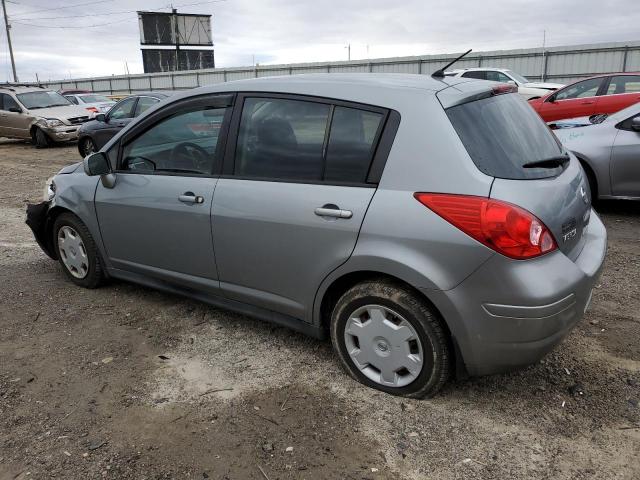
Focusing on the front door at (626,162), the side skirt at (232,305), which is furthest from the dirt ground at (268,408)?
the front door at (626,162)

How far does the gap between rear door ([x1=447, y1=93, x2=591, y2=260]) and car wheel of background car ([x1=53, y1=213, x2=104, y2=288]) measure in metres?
3.04

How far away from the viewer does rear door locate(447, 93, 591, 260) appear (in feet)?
8.45

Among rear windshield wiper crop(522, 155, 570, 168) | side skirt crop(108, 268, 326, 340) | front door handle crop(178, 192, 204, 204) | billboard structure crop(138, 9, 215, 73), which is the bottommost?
side skirt crop(108, 268, 326, 340)

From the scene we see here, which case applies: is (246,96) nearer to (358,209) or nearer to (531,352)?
(358,209)

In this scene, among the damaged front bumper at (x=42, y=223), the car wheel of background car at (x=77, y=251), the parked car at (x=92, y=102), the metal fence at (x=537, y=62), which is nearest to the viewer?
the car wheel of background car at (x=77, y=251)

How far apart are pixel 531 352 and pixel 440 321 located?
1.44 ft

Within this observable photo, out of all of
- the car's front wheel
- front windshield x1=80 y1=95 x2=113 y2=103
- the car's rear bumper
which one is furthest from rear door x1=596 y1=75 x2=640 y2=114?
front windshield x1=80 y1=95 x2=113 y2=103

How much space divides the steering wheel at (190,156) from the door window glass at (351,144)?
938 mm

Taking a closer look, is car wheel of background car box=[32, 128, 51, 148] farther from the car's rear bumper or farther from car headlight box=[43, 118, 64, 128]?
the car's rear bumper

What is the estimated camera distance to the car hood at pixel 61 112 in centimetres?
1652

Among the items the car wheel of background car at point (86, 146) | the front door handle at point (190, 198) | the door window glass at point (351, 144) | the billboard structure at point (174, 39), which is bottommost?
the car wheel of background car at point (86, 146)

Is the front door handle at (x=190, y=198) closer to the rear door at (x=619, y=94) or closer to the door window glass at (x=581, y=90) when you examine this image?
the rear door at (x=619, y=94)

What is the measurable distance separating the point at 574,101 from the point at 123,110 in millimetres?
10279

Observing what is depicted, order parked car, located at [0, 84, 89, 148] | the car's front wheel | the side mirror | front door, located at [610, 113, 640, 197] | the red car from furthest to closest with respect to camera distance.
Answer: parked car, located at [0, 84, 89, 148] < the car's front wheel < the red car < front door, located at [610, 113, 640, 197] < the side mirror
